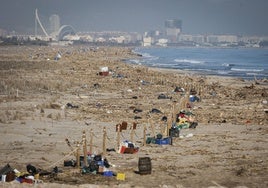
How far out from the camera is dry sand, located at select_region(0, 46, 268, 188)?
43.3 ft

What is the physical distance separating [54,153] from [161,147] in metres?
4.18

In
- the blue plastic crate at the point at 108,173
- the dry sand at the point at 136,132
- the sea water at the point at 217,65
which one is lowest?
the sea water at the point at 217,65

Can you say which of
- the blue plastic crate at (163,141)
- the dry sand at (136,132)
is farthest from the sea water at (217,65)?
the blue plastic crate at (163,141)

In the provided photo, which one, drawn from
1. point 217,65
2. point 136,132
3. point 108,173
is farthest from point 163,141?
point 217,65

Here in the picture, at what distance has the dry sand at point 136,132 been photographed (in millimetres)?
13211

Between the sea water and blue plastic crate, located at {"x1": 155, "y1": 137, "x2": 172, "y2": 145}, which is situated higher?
blue plastic crate, located at {"x1": 155, "y1": 137, "x2": 172, "y2": 145}

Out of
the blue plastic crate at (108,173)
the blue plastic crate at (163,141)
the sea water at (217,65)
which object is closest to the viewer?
the blue plastic crate at (108,173)

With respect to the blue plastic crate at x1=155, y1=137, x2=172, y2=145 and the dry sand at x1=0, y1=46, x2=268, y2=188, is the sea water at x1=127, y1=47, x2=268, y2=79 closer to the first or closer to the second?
the dry sand at x1=0, y1=46, x2=268, y2=188

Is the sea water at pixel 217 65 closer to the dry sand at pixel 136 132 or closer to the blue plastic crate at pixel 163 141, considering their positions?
the dry sand at pixel 136 132

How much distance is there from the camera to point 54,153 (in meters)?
15.8

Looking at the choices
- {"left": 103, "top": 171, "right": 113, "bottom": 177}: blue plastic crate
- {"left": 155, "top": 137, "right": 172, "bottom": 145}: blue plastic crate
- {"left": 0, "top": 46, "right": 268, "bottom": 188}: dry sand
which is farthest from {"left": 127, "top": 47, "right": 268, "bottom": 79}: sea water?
{"left": 103, "top": 171, "right": 113, "bottom": 177}: blue plastic crate

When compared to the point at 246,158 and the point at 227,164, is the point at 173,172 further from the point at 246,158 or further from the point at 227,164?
the point at 246,158

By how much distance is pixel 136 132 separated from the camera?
20.2m

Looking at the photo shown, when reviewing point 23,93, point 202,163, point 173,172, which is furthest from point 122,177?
point 23,93
